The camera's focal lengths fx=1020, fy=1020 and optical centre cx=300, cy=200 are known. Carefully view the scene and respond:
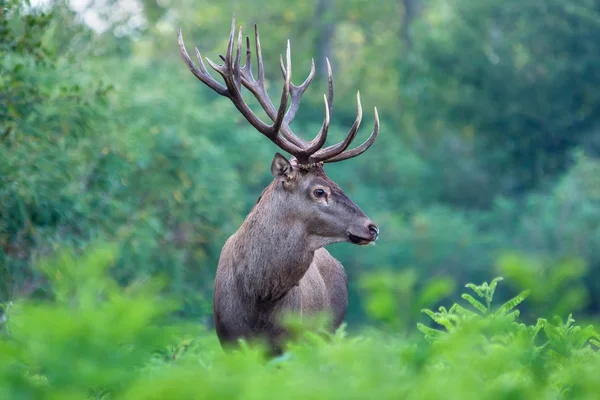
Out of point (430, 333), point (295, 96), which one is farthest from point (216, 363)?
point (295, 96)

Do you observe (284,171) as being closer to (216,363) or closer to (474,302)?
(474,302)

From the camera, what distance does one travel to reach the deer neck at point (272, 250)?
22.8 feet

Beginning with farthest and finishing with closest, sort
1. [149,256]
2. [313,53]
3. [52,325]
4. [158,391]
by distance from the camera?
[313,53]
[149,256]
[52,325]
[158,391]

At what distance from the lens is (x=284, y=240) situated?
Answer: 7.11 m

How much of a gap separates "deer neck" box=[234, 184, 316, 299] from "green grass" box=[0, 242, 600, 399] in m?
3.73

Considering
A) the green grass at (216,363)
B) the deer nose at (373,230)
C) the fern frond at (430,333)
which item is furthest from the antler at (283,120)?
the green grass at (216,363)

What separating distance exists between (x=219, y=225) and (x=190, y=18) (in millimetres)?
20916

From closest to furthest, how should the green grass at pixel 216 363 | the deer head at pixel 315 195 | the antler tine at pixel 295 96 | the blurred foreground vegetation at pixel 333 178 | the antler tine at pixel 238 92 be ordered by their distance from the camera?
the green grass at pixel 216 363
the blurred foreground vegetation at pixel 333 178
the deer head at pixel 315 195
the antler tine at pixel 238 92
the antler tine at pixel 295 96

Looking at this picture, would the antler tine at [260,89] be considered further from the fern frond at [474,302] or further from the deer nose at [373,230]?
the fern frond at [474,302]

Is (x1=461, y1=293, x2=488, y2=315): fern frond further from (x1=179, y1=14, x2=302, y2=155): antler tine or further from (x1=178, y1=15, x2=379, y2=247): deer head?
(x1=179, y1=14, x2=302, y2=155): antler tine

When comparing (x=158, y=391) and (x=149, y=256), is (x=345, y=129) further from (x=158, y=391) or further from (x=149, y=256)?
(x=158, y=391)

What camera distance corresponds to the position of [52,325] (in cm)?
250

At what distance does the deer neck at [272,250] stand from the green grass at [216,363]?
3.73 metres

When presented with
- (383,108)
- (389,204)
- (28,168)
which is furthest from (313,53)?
(28,168)
